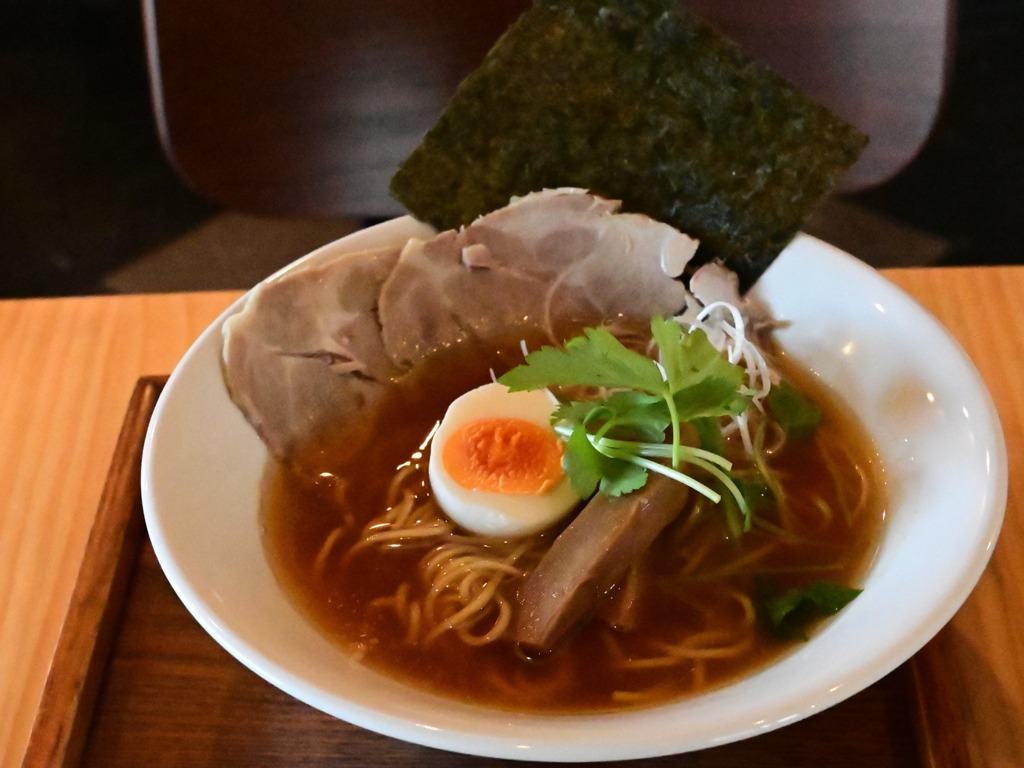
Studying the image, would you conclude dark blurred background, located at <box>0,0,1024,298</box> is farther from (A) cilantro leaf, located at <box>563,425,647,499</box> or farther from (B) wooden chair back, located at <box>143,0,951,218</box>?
(A) cilantro leaf, located at <box>563,425,647,499</box>

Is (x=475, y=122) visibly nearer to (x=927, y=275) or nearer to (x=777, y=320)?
(x=777, y=320)

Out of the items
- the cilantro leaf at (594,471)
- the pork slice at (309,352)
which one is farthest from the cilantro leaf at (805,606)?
the pork slice at (309,352)

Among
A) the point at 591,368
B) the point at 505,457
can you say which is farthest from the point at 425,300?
the point at 591,368

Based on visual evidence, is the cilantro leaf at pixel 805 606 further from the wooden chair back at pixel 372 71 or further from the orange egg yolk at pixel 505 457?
the wooden chair back at pixel 372 71

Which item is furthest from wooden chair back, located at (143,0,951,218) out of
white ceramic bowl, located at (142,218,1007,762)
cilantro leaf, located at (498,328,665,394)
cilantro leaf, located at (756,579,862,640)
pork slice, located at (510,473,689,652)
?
cilantro leaf, located at (756,579,862,640)

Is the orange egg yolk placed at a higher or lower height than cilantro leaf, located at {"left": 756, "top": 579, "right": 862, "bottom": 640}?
lower

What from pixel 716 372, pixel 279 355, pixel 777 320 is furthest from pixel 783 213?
pixel 279 355
